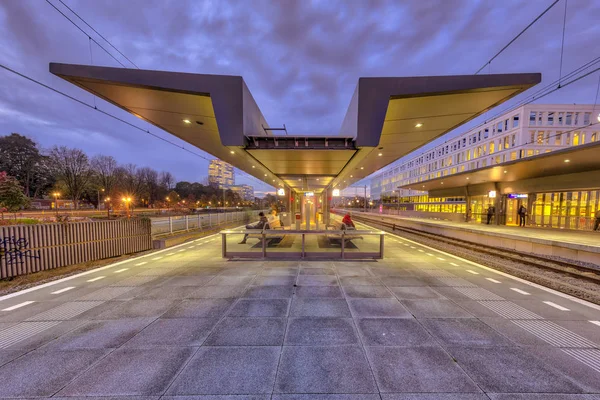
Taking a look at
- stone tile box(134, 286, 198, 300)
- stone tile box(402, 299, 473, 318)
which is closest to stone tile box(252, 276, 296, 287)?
stone tile box(134, 286, 198, 300)

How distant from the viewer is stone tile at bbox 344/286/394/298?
15.8 feet

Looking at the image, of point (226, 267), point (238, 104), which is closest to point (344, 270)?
point (226, 267)

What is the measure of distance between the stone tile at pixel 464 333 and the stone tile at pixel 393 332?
0.73 feet

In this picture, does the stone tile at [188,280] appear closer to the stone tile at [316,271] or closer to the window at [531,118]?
the stone tile at [316,271]

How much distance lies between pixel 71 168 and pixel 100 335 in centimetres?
5839

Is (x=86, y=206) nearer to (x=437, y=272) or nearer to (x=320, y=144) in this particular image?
(x=320, y=144)

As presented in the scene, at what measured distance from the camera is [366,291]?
5.03 metres

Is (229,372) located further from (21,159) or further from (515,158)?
(21,159)

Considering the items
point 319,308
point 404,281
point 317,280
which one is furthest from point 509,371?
point 317,280

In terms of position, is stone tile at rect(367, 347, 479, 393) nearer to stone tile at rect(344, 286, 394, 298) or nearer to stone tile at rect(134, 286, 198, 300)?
stone tile at rect(344, 286, 394, 298)

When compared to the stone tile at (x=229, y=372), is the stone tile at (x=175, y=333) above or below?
below

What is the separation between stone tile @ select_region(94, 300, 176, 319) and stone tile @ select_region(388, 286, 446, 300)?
5050 mm

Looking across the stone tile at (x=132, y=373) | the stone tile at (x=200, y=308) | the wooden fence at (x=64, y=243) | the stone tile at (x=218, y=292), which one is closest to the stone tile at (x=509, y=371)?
the stone tile at (x=132, y=373)

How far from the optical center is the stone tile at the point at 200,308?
3926 millimetres
